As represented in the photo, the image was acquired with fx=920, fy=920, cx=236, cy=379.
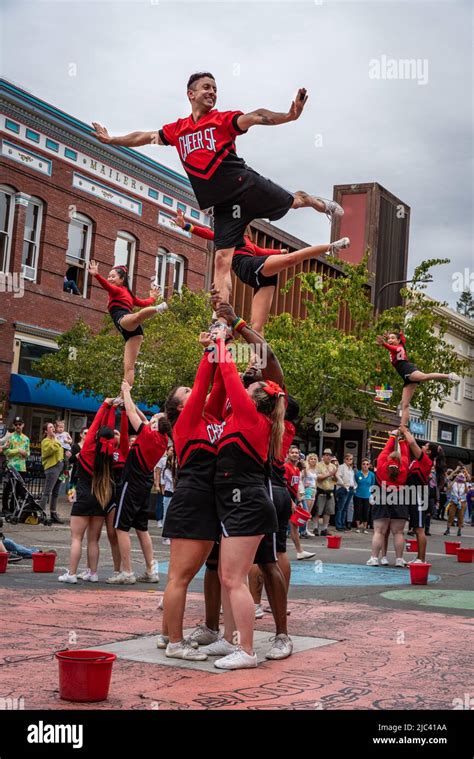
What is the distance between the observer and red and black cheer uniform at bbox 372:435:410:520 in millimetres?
13180

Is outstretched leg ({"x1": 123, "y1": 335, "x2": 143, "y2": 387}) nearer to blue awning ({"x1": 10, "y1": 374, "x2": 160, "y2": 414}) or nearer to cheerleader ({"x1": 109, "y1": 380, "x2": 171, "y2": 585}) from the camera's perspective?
cheerleader ({"x1": 109, "y1": 380, "x2": 171, "y2": 585})

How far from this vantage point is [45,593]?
30.9 feet

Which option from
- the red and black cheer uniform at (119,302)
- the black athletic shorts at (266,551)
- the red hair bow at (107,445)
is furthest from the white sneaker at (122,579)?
the black athletic shorts at (266,551)

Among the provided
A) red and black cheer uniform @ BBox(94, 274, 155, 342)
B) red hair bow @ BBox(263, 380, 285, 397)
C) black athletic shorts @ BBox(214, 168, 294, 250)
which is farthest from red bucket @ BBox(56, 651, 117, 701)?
red and black cheer uniform @ BBox(94, 274, 155, 342)

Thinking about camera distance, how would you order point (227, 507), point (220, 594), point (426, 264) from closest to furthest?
point (227, 507) → point (220, 594) → point (426, 264)

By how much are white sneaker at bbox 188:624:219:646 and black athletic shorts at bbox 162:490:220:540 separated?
1.02 m

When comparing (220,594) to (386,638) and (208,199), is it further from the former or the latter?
(208,199)

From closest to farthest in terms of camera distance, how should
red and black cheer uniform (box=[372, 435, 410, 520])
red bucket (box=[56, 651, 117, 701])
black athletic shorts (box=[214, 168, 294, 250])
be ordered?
1. red bucket (box=[56, 651, 117, 701])
2. black athletic shorts (box=[214, 168, 294, 250])
3. red and black cheer uniform (box=[372, 435, 410, 520])

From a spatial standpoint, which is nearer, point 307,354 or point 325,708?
point 325,708

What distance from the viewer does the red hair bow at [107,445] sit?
10617mm

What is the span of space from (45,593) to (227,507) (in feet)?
12.8

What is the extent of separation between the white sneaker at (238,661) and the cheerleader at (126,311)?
4.10 metres

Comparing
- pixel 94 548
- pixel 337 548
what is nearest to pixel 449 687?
pixel 94 548

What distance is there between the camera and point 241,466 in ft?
20.7
